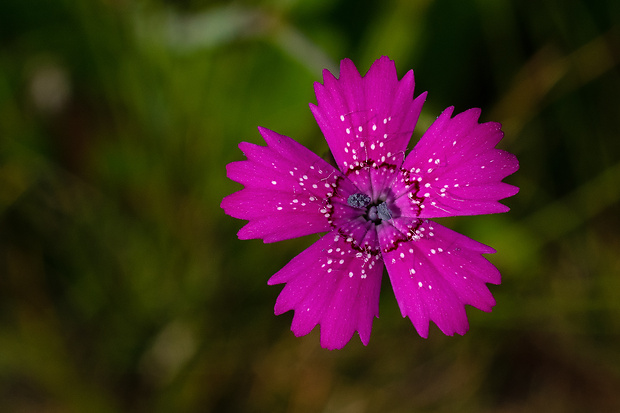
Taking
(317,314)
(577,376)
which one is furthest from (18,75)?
(577,376)

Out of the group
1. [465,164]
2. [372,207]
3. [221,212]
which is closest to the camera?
[465,164]

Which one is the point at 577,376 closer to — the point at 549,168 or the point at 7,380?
the point at 549,168

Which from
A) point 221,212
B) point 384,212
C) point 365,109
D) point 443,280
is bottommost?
point 443,280

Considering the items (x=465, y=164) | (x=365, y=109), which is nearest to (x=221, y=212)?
(x=365, y=109)

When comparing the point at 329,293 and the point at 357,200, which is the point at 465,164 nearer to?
the point at 357,200

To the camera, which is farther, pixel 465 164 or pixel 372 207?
pixel 372 207

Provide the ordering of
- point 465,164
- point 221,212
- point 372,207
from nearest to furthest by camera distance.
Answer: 1. point 465,164
2. point 372,207
3. point 221,212

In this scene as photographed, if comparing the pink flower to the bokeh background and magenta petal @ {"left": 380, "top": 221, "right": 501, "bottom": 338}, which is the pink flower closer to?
magenta petal @ {"left": 380, "top": 221, "right": 501, "bottom": 338}
